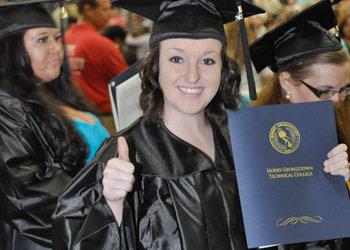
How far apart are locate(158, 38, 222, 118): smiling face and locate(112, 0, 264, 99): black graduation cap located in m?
0.03

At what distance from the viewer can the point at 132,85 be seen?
149 inches

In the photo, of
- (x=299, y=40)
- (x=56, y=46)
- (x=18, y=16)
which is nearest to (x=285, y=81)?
(x=299, y=40)

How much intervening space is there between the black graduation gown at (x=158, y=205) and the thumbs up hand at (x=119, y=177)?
0.10 meters

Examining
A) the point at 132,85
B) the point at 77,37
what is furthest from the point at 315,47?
the point at 77,37

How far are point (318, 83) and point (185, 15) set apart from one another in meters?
0.83

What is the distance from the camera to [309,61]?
3.10 m

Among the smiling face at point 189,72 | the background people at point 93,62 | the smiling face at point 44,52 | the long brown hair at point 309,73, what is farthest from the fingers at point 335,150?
the background people at point 93,62

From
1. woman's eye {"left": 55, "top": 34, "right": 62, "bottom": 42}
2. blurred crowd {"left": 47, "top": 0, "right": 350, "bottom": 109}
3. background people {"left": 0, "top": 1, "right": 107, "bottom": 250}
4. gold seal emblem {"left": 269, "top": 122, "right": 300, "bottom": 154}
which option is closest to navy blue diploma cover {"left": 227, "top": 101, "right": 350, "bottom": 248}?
gold seal emblem {"left": 269, "top": 122, "right": 300, "bottom": 154}

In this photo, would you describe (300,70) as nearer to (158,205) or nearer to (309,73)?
(309,73)

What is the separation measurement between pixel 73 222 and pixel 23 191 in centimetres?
88

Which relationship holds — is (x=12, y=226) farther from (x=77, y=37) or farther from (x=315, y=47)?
(x=77, y=37)

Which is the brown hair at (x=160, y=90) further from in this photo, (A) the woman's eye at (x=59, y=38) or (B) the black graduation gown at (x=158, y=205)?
(A) the woman's eye at (x=59, y=38)

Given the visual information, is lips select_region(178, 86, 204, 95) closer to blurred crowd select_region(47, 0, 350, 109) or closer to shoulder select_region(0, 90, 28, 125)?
shoulder select_region(0, 90, 28, 125)

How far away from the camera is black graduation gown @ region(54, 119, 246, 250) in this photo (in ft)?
7.66
